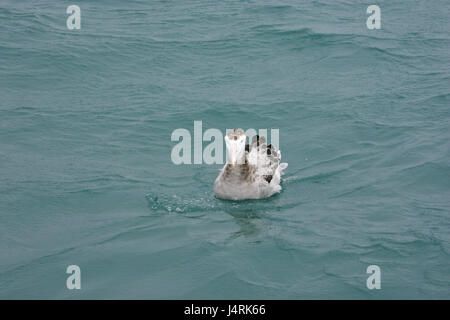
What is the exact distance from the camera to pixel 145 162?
56.1 ft

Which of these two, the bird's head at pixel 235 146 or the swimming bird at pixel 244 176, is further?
the swimming bird at pixel 244 176

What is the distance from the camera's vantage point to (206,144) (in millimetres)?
18406

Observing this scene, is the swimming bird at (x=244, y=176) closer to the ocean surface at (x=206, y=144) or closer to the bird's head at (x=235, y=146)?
the bird's head at (x=235, y=146)

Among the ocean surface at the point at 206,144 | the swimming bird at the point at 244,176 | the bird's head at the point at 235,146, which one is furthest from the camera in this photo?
the swimming bird at the point at 244,176

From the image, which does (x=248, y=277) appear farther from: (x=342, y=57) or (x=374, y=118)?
(x=342, y=57)

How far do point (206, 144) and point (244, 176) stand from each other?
11.1 ft

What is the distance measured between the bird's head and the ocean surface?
92cm

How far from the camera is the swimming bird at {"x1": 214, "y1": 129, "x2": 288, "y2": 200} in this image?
14.9 meters

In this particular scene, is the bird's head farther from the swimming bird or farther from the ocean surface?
the ocean surface

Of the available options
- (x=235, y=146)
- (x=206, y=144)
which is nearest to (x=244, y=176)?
(x=235, y=146)

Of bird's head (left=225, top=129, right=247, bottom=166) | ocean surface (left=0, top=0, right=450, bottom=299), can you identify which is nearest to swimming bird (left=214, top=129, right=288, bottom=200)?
bird's head (left=225, top=129, right=247, bottom=166)

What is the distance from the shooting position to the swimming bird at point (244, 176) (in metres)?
14.9

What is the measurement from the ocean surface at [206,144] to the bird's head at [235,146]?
92 centimetres

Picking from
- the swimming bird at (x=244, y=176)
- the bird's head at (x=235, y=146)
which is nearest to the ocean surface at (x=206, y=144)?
the swimming bird at (x=244, y=176)
